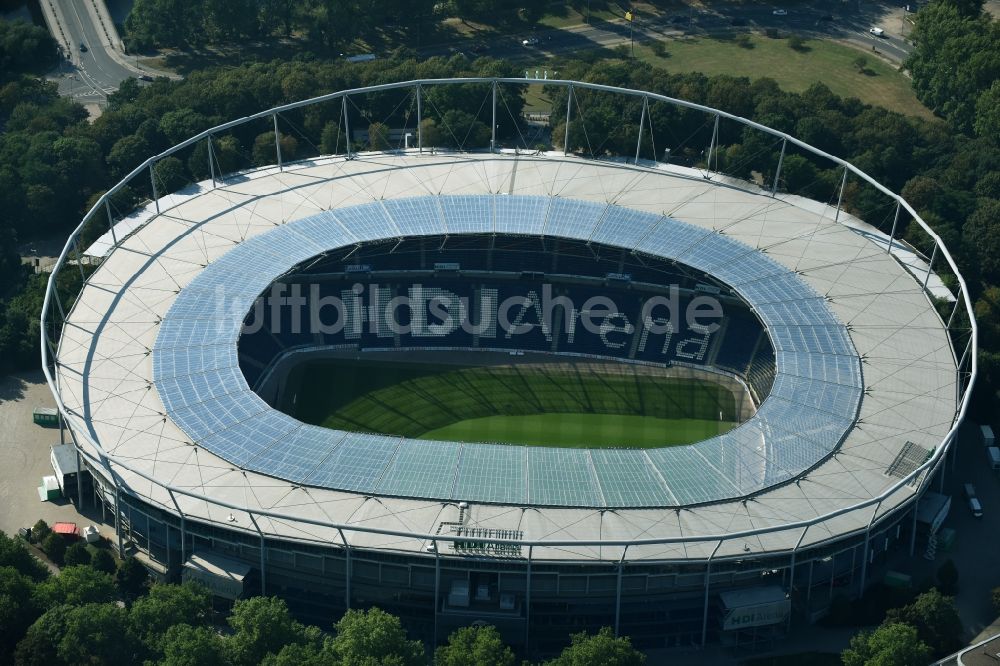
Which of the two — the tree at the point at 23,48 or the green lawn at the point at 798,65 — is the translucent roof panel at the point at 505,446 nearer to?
the green lawn at the point at 798,65

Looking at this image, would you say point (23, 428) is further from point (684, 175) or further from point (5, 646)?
point (684, 175)

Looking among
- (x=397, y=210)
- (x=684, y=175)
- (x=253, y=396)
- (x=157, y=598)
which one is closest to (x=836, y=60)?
(x=684, y=175)

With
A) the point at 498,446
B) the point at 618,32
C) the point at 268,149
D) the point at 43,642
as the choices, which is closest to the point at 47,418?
the point at 43,642

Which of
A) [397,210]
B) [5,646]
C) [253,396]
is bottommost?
[5,646]

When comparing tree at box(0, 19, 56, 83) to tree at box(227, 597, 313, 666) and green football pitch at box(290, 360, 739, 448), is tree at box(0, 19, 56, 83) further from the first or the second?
tree at box(227, 597, 313, 666)

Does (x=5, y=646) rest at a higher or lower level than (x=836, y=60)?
lower

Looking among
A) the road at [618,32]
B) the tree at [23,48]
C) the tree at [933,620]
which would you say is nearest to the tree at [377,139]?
the road at [618,32]
